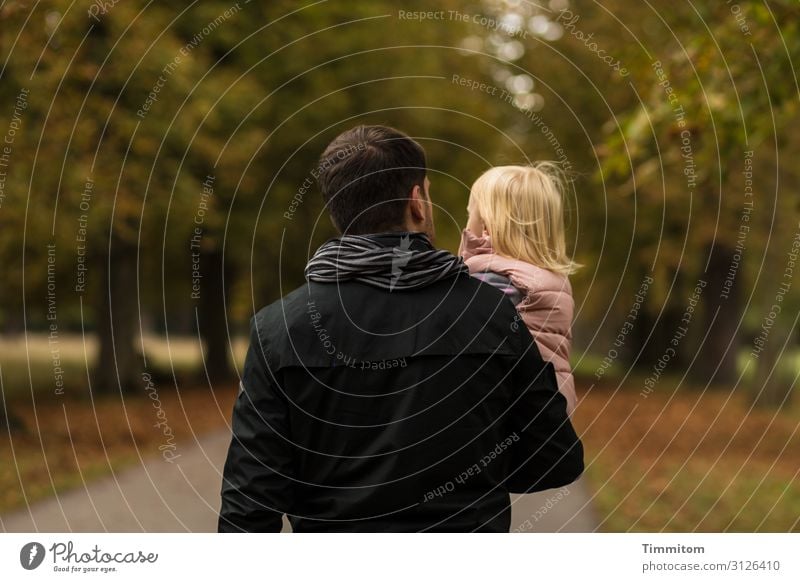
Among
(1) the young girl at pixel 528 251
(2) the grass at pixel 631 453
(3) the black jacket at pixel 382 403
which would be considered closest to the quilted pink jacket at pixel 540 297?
(1) the young girl at pixel 528 251

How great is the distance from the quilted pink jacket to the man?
380mm

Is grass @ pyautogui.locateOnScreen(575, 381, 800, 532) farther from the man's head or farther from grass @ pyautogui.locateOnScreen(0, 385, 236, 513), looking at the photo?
the man's head

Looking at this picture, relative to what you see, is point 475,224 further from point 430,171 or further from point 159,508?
point 430,171

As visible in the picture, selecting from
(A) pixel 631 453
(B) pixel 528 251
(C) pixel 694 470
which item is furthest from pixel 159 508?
(B) pixel 528 251

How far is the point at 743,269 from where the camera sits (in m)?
25.0

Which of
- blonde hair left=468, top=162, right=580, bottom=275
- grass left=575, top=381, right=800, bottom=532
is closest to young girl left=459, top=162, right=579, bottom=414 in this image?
blonde hair left=468, top=162, right=580, bottom=275

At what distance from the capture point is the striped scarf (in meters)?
2.63

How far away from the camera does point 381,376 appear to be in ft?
8.60

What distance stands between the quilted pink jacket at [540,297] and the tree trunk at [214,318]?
18.9 m

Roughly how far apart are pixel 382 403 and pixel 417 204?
53 cm

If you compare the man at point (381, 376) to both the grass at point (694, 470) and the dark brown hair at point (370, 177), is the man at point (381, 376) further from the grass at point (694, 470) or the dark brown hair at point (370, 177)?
the grass at point (694, 470)

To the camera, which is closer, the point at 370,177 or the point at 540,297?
the point at 370,177
